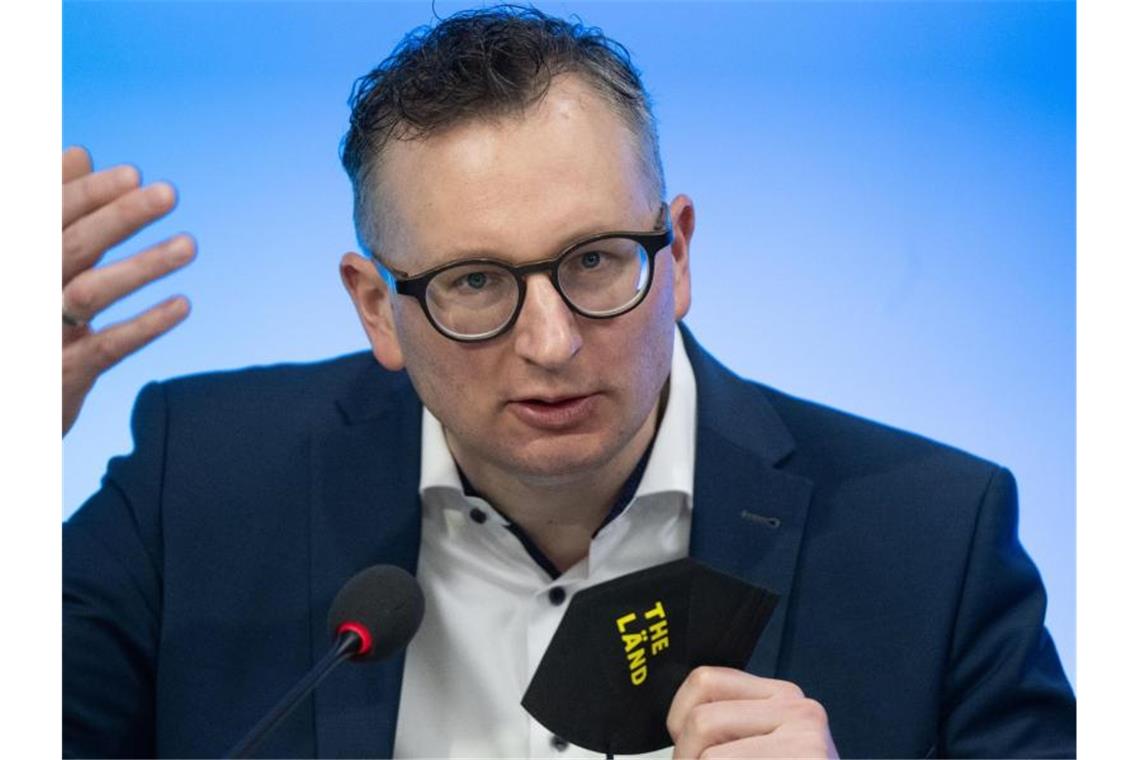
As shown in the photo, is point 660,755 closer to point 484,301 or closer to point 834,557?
point 834,557

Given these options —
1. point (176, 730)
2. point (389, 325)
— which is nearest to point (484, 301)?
point (389, 325)

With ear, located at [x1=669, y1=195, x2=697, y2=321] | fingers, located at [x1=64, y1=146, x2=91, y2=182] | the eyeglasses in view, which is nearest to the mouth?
the eyeglasses

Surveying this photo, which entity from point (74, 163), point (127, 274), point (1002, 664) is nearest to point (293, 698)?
point (127, 274)

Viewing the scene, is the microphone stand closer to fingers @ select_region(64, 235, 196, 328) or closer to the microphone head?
the microphone head

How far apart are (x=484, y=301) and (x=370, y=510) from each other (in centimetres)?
52

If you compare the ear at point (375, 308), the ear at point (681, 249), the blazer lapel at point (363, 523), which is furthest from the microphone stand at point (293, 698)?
the ear at point (681, 249)

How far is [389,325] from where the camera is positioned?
226 centimetres

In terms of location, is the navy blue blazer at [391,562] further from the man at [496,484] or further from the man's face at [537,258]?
the man's face at [537,258]

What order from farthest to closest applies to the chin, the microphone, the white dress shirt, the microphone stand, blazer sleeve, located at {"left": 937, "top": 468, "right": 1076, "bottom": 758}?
1. the white dress shirt
2. blazer sleeve, located at {"left": 937, "top": 468, "right": 1076, "bottom": 758}
3. the chin
4. the microphone
5. the microphone stand

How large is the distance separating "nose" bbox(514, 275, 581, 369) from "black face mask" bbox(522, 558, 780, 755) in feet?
Result: 1.00

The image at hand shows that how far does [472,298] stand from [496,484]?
0.46m

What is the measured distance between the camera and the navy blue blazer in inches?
87.0

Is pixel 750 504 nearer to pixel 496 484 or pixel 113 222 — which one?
pixel 496 484

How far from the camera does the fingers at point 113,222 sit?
1.94m
